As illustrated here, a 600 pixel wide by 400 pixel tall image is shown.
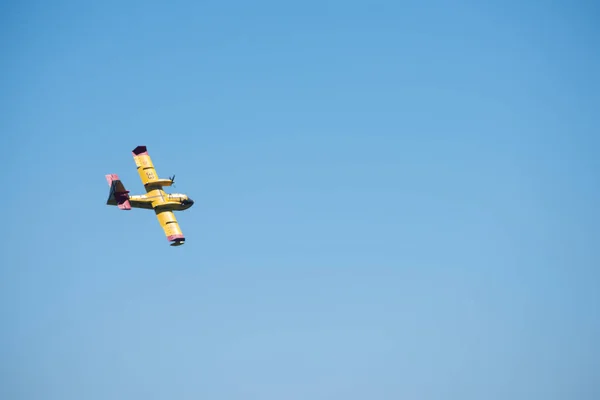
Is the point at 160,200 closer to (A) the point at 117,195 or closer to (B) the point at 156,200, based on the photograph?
(B) the point at 156,200

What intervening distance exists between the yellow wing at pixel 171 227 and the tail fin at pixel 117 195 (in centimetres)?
577

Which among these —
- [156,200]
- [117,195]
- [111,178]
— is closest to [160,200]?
[156,200]

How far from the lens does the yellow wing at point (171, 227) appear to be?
148 meters

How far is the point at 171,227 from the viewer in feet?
488

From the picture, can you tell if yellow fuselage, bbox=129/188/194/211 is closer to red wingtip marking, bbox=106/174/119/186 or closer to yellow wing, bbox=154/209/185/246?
yellow wing, bbox=154/209/185/246

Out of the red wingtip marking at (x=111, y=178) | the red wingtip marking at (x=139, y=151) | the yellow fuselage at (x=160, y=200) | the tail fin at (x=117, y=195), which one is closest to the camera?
the tail fin at (x=117, y=195)

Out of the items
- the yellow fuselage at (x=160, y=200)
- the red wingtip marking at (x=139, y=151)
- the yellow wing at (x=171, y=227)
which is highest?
the red wingtip marking at (x=139, y=151)

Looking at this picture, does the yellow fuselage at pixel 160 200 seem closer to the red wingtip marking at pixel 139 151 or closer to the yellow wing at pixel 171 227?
the yellow wing at pixel 171 227

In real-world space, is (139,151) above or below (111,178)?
above

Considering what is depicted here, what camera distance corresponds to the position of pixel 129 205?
5778 inches

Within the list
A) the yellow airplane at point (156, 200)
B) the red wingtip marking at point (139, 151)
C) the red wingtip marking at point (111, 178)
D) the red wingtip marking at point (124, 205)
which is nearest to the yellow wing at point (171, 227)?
the yellow airplane at point (156, 200)

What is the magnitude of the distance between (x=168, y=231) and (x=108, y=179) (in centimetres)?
1283

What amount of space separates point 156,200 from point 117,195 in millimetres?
7017

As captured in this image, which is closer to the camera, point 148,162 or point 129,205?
point 129,205
